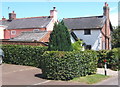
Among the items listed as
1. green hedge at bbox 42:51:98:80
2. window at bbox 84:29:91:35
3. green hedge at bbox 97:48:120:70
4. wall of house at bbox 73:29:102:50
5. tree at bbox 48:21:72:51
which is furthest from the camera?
window at bbox 84:29:91:35

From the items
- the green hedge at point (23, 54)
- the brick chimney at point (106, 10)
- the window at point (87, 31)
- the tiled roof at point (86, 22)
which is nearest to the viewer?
the green hedge at point (23, 54)

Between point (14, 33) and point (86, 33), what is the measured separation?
1337 centimetres

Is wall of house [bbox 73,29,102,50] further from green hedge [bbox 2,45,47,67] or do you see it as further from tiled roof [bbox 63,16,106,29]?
green hedge [bbox 2,45,47,67]

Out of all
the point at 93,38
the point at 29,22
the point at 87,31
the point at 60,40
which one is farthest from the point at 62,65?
the point at 29,22

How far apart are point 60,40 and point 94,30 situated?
2147 cm

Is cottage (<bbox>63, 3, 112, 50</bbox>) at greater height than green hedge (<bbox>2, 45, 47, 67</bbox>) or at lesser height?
greater

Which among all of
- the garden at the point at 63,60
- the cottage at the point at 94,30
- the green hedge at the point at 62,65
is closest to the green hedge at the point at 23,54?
the garden at the point at 63,60

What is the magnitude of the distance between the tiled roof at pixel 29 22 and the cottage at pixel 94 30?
4911 mm

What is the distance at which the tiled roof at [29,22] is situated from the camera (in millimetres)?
34156

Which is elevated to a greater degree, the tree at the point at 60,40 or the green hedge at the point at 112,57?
the tree at the point at 60,40

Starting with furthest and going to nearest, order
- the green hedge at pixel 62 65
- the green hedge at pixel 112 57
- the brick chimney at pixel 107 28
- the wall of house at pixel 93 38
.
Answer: the brick chimney at pixel 107 28 → the wall of house at pixel 93 38 → the green hedge at pixel 112 57 → the green hedge at pixel 62 65

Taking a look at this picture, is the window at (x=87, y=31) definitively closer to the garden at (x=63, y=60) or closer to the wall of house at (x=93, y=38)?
the wall of house at (x=93, y=38)

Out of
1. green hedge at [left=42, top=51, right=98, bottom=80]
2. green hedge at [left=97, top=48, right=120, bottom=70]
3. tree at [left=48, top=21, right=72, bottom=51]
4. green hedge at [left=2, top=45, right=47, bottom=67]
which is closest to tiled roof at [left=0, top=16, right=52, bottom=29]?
green hedge at [left=2, top=45, right=47, bottom=67]

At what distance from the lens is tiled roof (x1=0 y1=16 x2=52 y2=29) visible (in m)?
34.2
